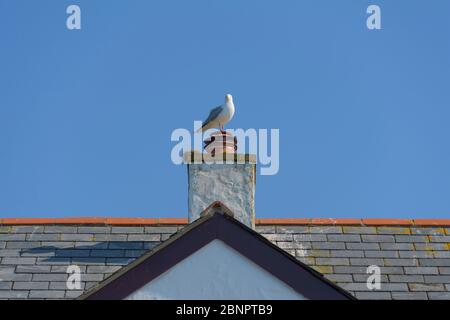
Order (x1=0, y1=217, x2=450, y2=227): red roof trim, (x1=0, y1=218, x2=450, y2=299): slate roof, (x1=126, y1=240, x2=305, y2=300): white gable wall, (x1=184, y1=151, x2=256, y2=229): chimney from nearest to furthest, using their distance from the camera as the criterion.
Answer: (x1=126, y1=240, x2=305, y2=300): white gable wall, (x1=0, y1=218, x2=450, y2=299): slate roof, (x1=184, y1=151, x2=256, y2=229): chimney, (x1=0, y1=217, x2=450, y2=227): red roof trim

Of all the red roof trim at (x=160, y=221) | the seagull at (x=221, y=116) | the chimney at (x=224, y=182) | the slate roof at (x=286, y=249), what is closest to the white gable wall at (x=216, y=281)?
the slate roof at (x=286, y=249)

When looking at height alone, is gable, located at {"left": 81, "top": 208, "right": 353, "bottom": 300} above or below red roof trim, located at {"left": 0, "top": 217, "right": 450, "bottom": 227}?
below

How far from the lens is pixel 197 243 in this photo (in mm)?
11039

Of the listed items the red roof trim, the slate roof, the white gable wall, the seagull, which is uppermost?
the seagull

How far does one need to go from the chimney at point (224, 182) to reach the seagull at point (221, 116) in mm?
533

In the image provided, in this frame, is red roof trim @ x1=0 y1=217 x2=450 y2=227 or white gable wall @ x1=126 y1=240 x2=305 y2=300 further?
red roof trim @ x1=0 y1=217 x2=450 y2=227

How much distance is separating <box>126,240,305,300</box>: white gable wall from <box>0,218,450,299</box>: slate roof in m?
1.53

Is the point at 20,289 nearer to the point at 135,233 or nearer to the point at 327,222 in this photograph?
the point at 135,233

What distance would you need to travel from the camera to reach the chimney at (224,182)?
1306cm

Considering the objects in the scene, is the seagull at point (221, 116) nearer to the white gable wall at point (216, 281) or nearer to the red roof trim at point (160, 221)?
the red roof trim at point (160, 221)

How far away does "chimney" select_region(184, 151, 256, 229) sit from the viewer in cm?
1306

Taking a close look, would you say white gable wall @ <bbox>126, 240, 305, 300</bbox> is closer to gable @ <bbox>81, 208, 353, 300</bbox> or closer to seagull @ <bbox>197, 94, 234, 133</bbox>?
gable @ <bbox>81, 208, 353, 300</bbox>

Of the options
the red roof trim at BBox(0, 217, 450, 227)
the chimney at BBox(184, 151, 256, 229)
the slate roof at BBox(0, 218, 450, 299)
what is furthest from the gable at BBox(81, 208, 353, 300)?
the red roof trim at BBox(0, 217, 450, 227)
